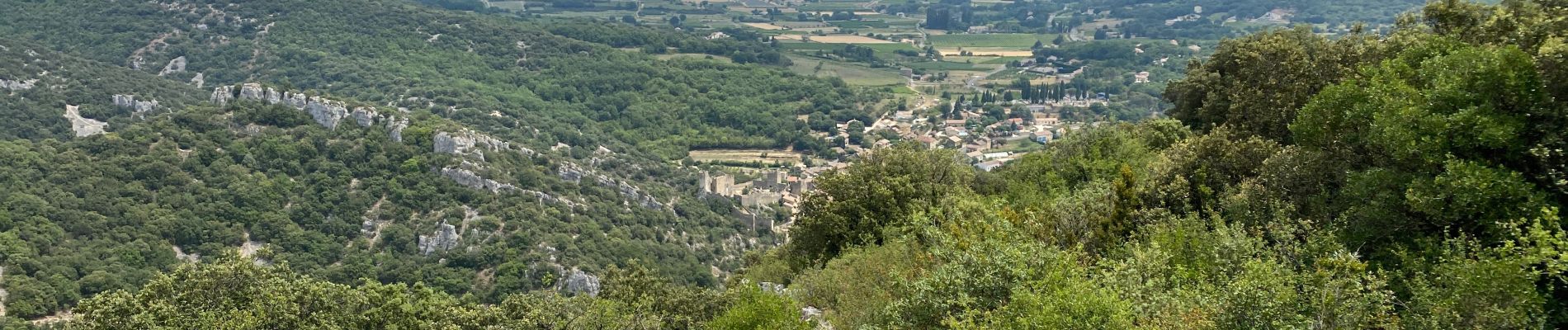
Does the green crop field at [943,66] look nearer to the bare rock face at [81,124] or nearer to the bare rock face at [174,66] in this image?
the bare rock face at [174,66]

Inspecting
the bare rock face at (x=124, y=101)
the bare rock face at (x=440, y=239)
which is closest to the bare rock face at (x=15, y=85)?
Result: the bare rock face at (x=124, y=101)

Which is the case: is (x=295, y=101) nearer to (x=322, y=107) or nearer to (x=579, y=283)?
(x=322, y=107)

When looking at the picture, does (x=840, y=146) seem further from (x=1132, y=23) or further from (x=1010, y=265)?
(x=1132, y=23)

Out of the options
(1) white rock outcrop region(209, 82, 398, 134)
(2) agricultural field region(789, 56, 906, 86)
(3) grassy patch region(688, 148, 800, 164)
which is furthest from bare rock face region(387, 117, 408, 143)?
(2) agricultural field region(789, 56, 906, 86)

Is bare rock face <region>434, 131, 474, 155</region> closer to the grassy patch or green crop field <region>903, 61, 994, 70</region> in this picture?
the grassy patch

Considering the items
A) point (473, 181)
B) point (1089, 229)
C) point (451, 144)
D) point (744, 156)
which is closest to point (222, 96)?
point (451, 144)
